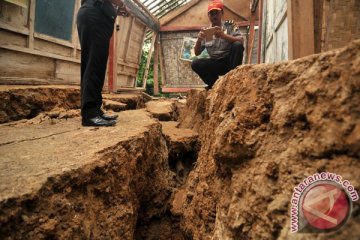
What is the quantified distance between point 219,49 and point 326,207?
9.85ft

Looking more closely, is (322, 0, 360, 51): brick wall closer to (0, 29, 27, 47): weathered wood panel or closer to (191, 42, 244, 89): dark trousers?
(191, 42, 244, 89): dark trousers

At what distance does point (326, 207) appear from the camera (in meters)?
0.73

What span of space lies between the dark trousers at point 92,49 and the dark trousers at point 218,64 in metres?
1.55

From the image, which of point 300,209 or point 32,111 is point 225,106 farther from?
point 32,111

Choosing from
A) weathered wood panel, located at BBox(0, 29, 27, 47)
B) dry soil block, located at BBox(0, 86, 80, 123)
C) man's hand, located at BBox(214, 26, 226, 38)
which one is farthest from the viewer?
weathered wood panel, located at BBox(0, 29, 27, 47)

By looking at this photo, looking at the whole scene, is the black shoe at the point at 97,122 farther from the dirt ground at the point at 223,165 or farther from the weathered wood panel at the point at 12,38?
the weathered wood panel at the point at 12,38

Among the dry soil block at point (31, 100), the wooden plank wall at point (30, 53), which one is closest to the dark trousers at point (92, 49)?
the dry soil block at point (31, 100)

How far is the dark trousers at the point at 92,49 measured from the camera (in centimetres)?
220

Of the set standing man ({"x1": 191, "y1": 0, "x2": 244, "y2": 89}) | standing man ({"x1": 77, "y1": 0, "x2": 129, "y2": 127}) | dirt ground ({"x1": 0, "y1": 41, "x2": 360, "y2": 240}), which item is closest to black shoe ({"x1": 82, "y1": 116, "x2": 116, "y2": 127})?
standing man ({"x1": 77, "y1": 0, "x2": 129, "y2": 127})

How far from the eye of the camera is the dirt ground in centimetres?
81

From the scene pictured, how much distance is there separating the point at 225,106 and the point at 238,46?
2.07 meters

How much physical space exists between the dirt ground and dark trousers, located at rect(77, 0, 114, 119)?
28 centimetres

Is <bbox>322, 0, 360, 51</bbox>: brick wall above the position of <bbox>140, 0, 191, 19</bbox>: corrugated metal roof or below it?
below

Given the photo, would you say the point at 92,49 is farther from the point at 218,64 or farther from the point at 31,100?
the point at 218,64
